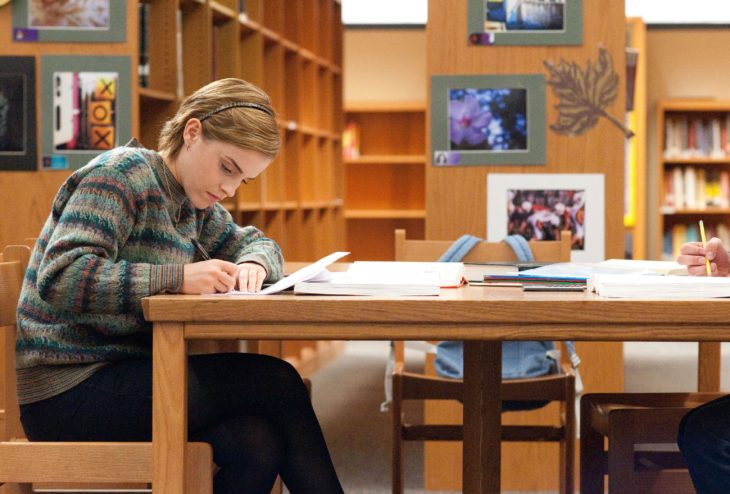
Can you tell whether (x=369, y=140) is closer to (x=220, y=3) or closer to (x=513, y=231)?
(x=220, y=3)

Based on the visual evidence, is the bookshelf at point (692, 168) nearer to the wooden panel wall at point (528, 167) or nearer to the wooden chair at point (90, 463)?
the wooden panel wall at point (528, 167)

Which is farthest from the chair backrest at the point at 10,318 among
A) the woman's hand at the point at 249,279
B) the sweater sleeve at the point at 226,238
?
the woman's hand at the point at 249,279

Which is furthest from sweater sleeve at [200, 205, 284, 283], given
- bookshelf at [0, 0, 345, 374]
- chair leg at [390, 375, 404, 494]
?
chair leg at [390, 375, 404, 494]

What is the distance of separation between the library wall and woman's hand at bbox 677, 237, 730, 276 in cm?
647

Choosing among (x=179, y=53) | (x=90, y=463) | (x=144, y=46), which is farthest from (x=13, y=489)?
(x=179, y=53)

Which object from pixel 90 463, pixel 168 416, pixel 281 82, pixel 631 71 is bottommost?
pixel 90 463

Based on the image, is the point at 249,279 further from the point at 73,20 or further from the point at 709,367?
the point at 73,20

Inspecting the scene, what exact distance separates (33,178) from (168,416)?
202 centimetres

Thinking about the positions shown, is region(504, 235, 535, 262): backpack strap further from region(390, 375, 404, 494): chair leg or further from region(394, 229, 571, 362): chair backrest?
region(390, 375, 404, 494): chair leg

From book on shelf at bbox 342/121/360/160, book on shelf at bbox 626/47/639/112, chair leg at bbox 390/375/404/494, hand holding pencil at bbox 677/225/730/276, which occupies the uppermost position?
book on shelf at bbox 626/47/639/112

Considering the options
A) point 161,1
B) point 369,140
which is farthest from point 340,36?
point 161,1

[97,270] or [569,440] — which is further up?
[97,270]

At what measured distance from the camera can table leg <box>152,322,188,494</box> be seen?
4.82 feet

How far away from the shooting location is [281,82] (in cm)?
504
